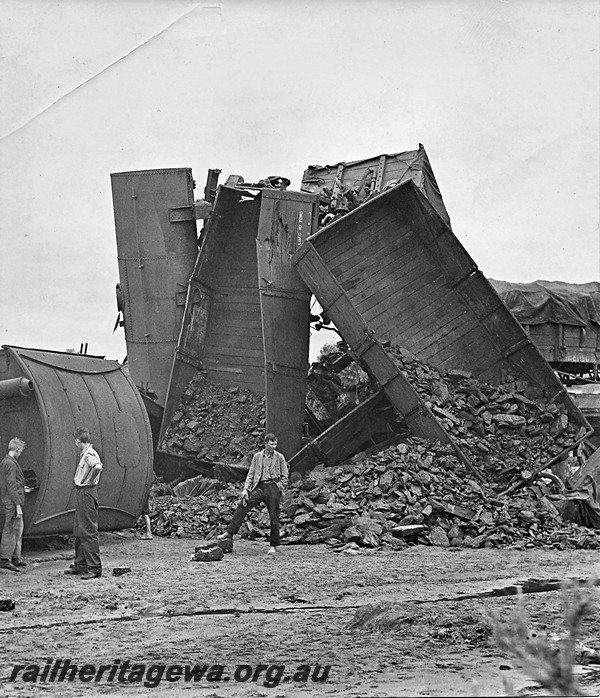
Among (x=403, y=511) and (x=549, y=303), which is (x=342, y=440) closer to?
(x=403, y=511)

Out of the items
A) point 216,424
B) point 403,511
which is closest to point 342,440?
point 403,511

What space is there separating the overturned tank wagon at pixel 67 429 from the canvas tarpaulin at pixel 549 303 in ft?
35.1

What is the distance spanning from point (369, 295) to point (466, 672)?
9499 mm

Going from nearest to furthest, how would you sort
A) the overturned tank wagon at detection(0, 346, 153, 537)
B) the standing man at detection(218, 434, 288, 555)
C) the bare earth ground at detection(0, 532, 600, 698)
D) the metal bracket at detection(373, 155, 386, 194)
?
the bare earth ground at detection(0, 532, 600, 698) < the overturned tank wagon at detection(0, 346, 153, 537) < the standing man at detection(218, 434, 288, 555) < the metal bracket at detection(373, 155, 386, 194)

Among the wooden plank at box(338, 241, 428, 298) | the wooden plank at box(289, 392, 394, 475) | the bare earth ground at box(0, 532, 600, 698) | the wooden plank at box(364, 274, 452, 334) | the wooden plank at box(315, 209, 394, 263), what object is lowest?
the bare earth ground at box(0, 532, 600, 698)

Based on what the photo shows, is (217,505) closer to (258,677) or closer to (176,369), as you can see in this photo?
(176,369)

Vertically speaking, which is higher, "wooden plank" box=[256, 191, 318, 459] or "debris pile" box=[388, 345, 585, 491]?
"wooden plank" box=[256, 191, 318, 459]

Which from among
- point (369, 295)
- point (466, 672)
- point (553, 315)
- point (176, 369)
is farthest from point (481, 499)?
point (553, 315)

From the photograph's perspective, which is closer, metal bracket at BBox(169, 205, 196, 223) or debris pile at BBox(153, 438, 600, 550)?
debris pile at BBox(153, 438, 600, 550)

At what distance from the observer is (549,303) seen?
20656 mm

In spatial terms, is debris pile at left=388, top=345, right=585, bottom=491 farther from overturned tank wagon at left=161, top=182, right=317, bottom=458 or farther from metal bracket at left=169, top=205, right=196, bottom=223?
metal bracket at left=169, top=205, right=196, bottom=223

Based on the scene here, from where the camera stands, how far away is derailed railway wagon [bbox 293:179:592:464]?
13406mm

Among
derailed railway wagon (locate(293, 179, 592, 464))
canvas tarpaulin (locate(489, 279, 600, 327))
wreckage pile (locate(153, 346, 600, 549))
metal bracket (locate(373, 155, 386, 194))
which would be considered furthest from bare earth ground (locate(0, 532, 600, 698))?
canvas tarpaulin (locate(489, 279, 600, 327))

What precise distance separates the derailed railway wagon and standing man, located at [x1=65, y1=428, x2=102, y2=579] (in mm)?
5167
